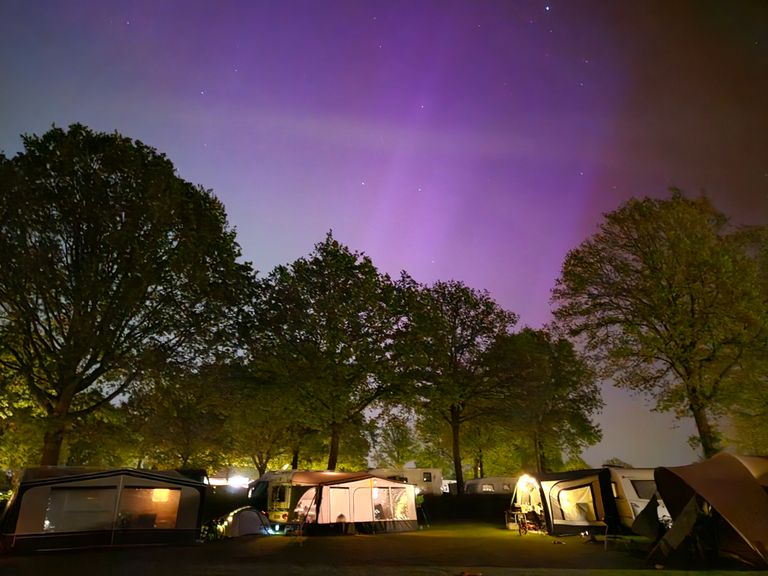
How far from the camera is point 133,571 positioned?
1193 centimetres

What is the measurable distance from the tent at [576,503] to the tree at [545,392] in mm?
11141

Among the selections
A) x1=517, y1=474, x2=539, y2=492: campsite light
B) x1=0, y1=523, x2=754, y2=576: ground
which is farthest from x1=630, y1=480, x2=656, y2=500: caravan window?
x1=517, y1=474, x2=539, y2=492: campsite light

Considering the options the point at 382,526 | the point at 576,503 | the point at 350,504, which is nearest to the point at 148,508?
the point at 350,504

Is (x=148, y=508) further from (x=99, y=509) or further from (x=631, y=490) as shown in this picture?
(x=631, y=490)

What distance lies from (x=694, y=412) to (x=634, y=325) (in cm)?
485

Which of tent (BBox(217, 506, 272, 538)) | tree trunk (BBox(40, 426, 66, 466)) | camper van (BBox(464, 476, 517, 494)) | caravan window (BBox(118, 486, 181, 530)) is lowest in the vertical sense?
tent (BBox(217, 506, 272, 538))

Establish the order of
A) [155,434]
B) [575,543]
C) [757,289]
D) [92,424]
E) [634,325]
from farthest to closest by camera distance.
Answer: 1. [155,434]
2. [92,424]
3. [634,325]
4. [757,289]
5. [575,543]

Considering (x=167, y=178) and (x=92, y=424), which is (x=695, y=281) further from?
(x=92, y=424)

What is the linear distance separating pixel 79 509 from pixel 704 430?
2649cm

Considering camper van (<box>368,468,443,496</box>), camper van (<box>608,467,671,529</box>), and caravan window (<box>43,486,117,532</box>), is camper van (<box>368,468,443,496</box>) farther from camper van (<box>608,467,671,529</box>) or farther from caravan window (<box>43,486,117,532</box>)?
caravan window (<box>43,486,117,532</box>)

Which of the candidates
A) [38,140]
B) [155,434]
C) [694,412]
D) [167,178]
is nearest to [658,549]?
Answer: [694,412]

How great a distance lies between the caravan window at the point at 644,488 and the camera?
20297mm

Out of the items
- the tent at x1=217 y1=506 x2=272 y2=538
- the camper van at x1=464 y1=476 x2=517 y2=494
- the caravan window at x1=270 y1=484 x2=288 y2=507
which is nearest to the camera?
the tent at x1=217 y1=506 x2=272 y2=538

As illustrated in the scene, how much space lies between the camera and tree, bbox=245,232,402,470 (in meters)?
28.6
